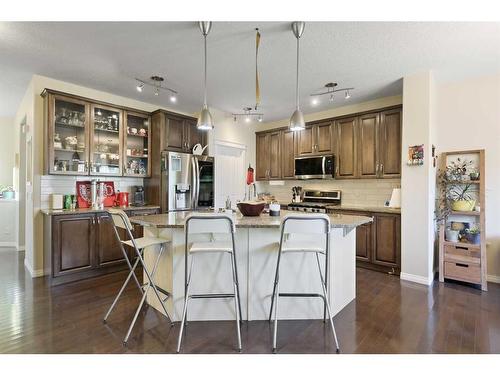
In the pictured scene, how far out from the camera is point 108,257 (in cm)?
372

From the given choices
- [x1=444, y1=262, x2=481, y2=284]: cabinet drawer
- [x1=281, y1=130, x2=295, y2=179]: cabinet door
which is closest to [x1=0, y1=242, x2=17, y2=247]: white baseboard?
[x1=281, y1=130, x2=295, y2=179]: cabinet door

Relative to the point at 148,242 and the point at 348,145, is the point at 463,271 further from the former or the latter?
the point at 148,242

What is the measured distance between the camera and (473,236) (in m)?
3.32

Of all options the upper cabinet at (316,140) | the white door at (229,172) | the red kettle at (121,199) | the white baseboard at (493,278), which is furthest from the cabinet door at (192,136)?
the white baseboard at (493,278)

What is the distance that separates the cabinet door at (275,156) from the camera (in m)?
5.60

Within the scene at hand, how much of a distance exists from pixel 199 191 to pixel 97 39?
2.58 metres

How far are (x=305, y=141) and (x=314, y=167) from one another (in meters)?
0.57

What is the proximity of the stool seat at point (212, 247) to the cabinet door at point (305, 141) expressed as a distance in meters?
3.32

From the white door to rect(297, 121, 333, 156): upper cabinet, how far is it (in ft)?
4.16

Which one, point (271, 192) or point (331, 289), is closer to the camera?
point (331, 289)

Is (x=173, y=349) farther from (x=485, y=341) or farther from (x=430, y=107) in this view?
(x=430, y=107)

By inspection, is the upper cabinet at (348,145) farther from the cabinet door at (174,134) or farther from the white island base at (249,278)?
the white island base at (249,278)
